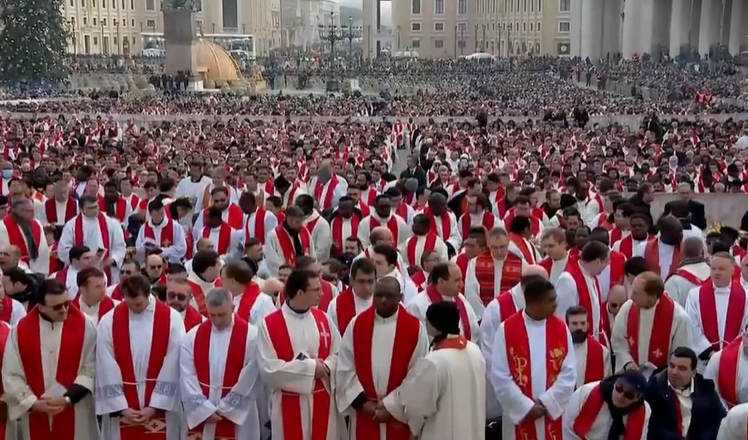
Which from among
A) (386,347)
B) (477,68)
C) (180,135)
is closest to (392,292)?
(386,347)

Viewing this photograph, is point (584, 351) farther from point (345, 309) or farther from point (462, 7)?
point (462, 7)

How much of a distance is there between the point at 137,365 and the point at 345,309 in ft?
5.08

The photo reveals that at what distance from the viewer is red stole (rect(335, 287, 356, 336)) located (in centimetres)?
758

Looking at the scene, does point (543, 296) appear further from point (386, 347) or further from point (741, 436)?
point (741, 436)

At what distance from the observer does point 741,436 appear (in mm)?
5461

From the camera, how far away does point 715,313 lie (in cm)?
774

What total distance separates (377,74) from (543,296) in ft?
190

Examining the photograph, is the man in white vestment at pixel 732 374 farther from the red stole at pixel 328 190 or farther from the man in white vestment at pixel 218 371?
the red stole at pixel 328 190

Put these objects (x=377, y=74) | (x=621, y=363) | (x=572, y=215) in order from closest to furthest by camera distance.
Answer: (x=621, y=363), (x=572, y=215), (x=377, y=74)

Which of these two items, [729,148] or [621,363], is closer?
[621,363]

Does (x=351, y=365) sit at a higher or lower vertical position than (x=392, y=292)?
lower

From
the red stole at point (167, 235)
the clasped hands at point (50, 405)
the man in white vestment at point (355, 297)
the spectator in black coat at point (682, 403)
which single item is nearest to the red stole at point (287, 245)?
the red stole at point (167, 235)

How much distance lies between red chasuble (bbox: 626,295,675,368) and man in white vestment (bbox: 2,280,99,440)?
3593 mm

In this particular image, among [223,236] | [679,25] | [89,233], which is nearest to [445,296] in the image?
[223,236]
